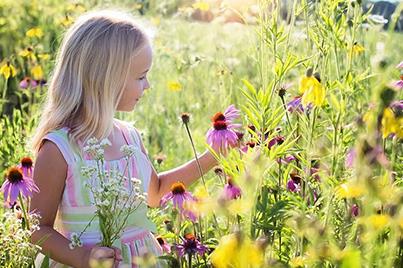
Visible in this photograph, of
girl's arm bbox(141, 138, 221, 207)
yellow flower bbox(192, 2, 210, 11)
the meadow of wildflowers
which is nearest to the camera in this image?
the meadow of wildflowers

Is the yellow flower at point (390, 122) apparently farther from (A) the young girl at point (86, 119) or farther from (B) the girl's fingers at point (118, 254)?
(A) the young girl at point (86, 119)

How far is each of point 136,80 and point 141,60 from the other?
54mm

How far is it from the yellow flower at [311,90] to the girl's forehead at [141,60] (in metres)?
0.77

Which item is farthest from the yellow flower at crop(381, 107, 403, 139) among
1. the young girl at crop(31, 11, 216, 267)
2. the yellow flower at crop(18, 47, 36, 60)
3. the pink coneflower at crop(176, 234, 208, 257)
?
the yellow flower at crop(18, 47, 36, 60)

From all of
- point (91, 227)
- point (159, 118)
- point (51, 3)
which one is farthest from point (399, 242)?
point (51, 3)

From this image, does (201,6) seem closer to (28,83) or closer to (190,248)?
(28,83)

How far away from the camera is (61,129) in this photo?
2.03 meters

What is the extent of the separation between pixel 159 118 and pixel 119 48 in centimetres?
Result: 200

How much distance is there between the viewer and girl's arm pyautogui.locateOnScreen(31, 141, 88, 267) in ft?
6.26

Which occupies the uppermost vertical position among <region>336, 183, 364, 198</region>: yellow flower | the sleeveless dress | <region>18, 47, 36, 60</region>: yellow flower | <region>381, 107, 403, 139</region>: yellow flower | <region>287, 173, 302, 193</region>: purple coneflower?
<region>381, 107, 403, 139</region>: yellow flower

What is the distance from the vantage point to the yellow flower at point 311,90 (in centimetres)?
140

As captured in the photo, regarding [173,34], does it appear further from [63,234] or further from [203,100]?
[63,234]

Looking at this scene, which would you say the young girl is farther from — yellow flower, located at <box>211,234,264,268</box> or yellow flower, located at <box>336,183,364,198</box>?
yellow flower, located at <box>211,234,264,268</box>

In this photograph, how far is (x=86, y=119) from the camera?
2.06 m
